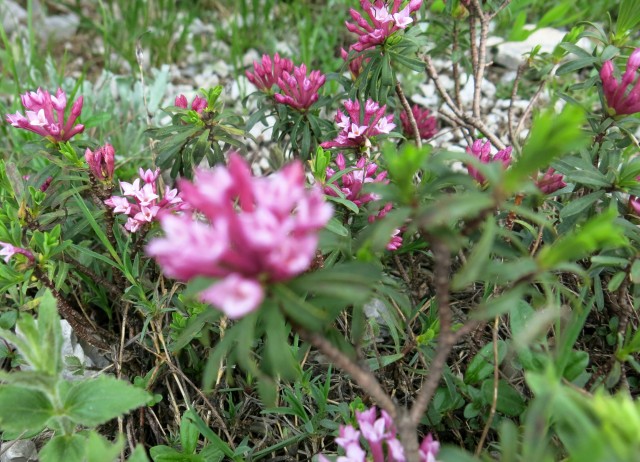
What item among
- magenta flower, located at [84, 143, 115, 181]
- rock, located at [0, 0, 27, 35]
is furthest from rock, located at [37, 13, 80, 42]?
magenta flower, located at [84, 143, 115, 181]

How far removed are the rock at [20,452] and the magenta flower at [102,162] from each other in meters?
0.96

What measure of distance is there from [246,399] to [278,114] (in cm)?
118

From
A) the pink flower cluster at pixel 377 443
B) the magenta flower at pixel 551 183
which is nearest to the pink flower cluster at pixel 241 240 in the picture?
the pink flower cluster at pixel 377 443

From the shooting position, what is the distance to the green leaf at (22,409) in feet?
4.58

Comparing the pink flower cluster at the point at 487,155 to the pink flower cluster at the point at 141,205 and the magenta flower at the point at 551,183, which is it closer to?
the magenta flower at the point at 551,183

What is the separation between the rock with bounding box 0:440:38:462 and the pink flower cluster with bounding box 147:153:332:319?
4.59 ft

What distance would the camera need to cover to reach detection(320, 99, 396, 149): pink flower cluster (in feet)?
7.11

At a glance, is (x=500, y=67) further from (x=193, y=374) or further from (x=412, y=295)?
(x=193, y=374)

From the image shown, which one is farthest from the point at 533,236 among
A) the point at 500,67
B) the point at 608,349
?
the point at 500,67

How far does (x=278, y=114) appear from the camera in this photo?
2.42 metres

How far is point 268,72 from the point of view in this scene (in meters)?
2.41

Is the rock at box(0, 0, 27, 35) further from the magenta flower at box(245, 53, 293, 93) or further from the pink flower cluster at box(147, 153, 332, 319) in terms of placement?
the pink flower cluster at box(147, 153, 332, 319)

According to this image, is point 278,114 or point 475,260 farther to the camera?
point 278,114

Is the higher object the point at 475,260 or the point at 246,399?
the point at 475,260
